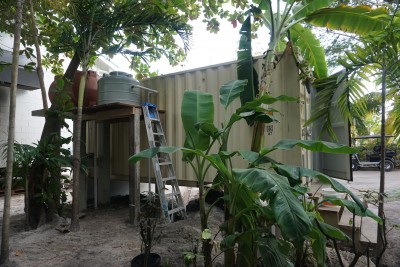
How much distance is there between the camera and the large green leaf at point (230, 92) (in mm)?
3156

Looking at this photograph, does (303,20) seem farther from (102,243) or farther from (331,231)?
(102,243)

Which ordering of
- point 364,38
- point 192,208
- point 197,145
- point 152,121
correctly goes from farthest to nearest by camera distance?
point 192,208, point 152,121, point 364,38, point 197,145

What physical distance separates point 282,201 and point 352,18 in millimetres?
2966

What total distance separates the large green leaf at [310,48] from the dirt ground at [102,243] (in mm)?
2429

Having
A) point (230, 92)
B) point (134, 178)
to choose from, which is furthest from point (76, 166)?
point (230, 92)

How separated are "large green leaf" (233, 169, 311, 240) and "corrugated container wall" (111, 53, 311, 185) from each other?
67.7 inches

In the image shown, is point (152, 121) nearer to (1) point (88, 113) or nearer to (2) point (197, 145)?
(1) point (88, 113)

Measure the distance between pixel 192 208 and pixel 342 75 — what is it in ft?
12.1

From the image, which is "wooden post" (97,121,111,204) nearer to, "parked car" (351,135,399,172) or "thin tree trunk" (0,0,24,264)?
"thin tree trunk" (0,0,24,264)

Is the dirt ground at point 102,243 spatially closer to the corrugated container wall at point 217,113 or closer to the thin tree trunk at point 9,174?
the thin tree trunk at point 9,174

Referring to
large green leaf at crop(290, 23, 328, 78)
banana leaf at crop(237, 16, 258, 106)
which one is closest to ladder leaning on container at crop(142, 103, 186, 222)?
banana leaf at crop(237, 16, 258, 106)

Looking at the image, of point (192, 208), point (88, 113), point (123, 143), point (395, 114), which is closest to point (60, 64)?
point (88, 113)

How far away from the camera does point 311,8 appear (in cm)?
384

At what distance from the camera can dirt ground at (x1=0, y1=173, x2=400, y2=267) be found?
10.7ft
